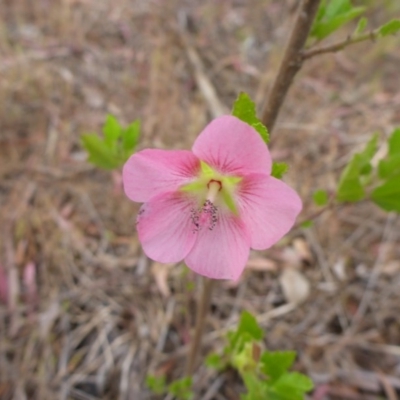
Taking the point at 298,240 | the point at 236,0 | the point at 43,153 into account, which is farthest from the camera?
the point at 236,0

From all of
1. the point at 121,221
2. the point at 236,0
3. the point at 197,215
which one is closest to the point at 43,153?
the point at 121,221

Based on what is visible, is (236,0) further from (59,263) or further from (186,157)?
(186,157)

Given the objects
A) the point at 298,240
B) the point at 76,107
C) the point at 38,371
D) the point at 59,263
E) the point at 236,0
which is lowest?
the point at 38,371

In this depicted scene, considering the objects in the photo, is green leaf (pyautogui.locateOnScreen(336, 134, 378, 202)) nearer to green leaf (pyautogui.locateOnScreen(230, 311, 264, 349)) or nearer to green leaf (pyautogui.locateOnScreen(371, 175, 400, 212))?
green leaf (pyautogui.locateOnScreen(371, 175, 400, 212))

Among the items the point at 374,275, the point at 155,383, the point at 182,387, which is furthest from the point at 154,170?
the point at 374,275

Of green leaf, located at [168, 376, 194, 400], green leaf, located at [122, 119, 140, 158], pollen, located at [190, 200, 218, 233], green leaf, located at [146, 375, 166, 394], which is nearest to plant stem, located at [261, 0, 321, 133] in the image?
pollen, located at [190, 200, 218, 233]

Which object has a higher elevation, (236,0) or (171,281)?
(236,0)

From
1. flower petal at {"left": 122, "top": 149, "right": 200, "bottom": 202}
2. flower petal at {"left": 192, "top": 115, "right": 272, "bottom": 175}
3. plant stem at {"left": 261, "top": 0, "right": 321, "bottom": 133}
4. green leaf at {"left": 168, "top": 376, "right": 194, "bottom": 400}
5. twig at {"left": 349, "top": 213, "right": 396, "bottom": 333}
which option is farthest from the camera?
twig at {"left": 349, "top": 213, "right": 396, "bottom": 333}

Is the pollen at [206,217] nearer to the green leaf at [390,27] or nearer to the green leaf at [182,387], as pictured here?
the green leaf at [390,27]
